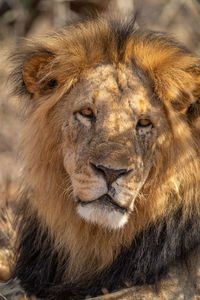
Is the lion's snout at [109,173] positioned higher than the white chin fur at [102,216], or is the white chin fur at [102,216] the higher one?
the lion's snout at [109,173]

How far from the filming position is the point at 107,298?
3527 mm

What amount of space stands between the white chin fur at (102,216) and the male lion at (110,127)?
4.1 inches

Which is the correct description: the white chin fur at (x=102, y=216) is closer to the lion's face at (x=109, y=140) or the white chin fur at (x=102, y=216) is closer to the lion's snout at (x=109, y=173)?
the lion's face at (x=109, y=140)

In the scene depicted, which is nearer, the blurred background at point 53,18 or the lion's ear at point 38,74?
the lion's ear at point 38,74

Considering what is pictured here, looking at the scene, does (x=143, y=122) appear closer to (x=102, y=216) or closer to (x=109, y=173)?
(x=109, y=173)

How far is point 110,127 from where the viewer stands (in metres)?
3.33

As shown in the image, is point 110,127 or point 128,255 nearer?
point 110,127

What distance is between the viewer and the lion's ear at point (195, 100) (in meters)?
3.55

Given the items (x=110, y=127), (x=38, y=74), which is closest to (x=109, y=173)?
(x=110, y=127)

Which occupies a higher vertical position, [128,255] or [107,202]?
[107,202]

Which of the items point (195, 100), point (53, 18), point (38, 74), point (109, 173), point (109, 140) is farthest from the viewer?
point (53, 18)

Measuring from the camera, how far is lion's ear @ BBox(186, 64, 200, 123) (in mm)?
3547

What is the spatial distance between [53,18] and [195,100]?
4976 millimetres

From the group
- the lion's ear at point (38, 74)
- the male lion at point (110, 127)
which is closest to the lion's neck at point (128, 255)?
the male lion at point (110, 127)
